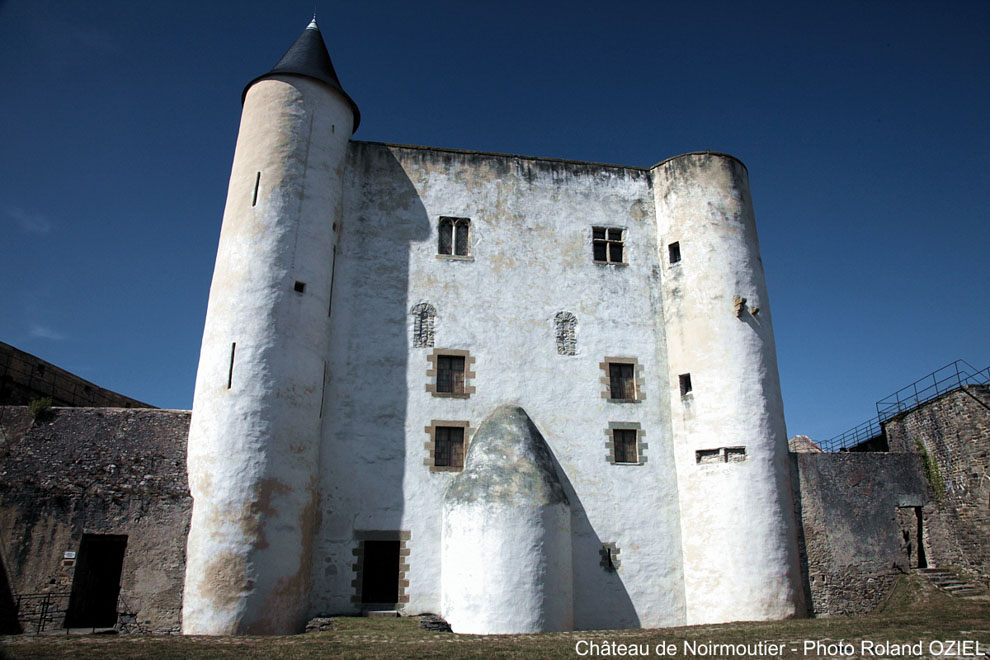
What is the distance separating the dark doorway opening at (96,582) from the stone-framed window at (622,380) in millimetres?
13403

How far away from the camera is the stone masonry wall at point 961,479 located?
730 inches

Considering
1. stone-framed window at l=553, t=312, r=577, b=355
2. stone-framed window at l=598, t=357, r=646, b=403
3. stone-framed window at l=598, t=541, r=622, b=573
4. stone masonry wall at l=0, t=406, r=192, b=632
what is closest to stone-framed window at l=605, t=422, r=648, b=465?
stone-framed window at l=598, t=357, r=646, b=403

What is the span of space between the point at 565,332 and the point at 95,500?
13237 millimetres

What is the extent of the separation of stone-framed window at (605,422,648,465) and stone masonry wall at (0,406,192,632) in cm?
1130

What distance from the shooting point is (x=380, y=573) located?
17.9 metres

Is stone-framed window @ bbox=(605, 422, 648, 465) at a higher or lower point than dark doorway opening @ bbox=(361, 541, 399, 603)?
higher

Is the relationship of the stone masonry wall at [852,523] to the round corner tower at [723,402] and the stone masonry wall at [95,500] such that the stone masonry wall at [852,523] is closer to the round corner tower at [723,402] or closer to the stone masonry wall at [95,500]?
the round corner tower at [723,402]

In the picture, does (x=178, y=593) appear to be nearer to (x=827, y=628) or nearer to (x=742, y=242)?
(x=827, y=628)

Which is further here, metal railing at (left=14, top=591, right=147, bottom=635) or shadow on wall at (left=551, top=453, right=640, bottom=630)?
shadow on wall at (left=551, top=453, right=640, bottom=630)

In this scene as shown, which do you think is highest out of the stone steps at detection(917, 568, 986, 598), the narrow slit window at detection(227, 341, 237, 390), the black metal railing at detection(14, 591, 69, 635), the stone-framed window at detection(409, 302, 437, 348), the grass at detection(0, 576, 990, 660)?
the stone-framed window at detection(409, 302, 437, 348)

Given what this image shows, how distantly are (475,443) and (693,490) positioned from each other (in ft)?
20.9

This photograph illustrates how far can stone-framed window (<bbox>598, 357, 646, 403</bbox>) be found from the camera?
68.0 ft

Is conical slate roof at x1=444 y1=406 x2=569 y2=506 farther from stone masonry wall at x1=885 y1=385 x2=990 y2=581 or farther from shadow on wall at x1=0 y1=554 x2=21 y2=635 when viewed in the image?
stone masonry wall at x1=885 y1=385 x2=990 y2=581

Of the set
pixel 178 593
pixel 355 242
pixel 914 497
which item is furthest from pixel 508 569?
pixel 914 497
